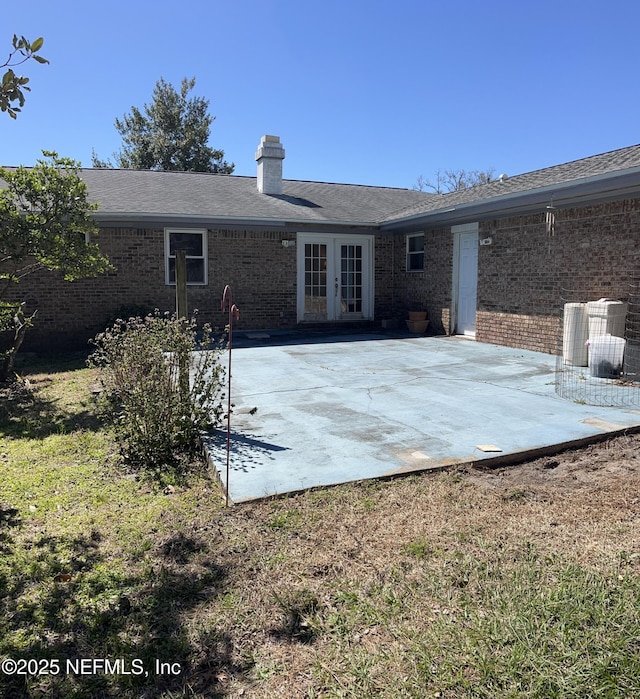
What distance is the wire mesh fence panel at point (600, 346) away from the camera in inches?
283

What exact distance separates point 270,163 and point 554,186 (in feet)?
28.7

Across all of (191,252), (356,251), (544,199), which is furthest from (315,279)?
(544,199)

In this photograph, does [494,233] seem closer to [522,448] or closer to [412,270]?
[412,270]

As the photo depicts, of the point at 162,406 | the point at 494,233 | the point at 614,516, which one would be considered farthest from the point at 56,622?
the point at 494,233

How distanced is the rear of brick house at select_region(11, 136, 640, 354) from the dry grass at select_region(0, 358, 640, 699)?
19.0 feet

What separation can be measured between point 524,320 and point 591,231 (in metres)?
2.09

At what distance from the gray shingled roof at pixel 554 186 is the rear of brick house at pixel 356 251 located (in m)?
0.03

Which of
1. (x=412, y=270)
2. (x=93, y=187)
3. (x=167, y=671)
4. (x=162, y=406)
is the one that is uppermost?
(x=93, y=187)

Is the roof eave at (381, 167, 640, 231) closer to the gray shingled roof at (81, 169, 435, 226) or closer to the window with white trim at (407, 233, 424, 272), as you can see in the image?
the window with white trim at (407, 233, 424, 272)

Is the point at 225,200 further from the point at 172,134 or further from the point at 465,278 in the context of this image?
the point at 172,134

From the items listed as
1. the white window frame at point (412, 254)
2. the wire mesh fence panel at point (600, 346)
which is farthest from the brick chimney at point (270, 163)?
the wire mesh fence panel at point (600, 346)

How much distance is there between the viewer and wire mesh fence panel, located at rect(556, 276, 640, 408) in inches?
283

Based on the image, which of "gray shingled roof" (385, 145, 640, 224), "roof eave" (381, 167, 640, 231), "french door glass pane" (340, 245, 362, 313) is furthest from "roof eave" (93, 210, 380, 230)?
"roof eave" (381, 167, 640, 231)

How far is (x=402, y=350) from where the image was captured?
1059 centimetres
